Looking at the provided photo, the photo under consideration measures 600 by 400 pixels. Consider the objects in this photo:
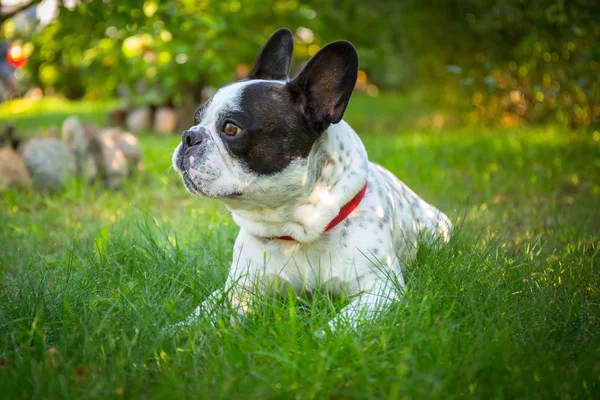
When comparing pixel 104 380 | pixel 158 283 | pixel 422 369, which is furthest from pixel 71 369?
pixel 422 369

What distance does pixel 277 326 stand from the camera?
233 centimetres

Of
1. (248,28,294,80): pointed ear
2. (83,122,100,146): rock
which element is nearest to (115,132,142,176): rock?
(83,122,100,146): rock

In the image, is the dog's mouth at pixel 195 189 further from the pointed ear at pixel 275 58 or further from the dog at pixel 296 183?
the pointed ear at pixel 275 58

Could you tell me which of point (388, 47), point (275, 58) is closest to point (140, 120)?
point (388, 47)

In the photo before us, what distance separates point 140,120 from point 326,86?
8544 millimetres

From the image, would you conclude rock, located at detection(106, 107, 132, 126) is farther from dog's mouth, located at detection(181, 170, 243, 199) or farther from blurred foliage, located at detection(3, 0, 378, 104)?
dog's mouth, located at detection(181, 170, 243, 199)

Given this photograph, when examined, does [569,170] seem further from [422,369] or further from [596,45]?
[422,369]

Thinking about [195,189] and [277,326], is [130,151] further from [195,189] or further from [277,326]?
[277,326]

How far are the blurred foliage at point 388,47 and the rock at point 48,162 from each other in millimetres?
1248

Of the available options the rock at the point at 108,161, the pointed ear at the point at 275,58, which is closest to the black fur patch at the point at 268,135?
the pointed ear at the point at 275,58

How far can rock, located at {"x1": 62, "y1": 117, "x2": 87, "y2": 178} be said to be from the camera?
19.2ft

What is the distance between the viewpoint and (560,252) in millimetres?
3514

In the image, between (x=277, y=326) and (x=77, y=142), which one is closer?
(x=277, y=326)

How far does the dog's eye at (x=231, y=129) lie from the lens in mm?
2695
